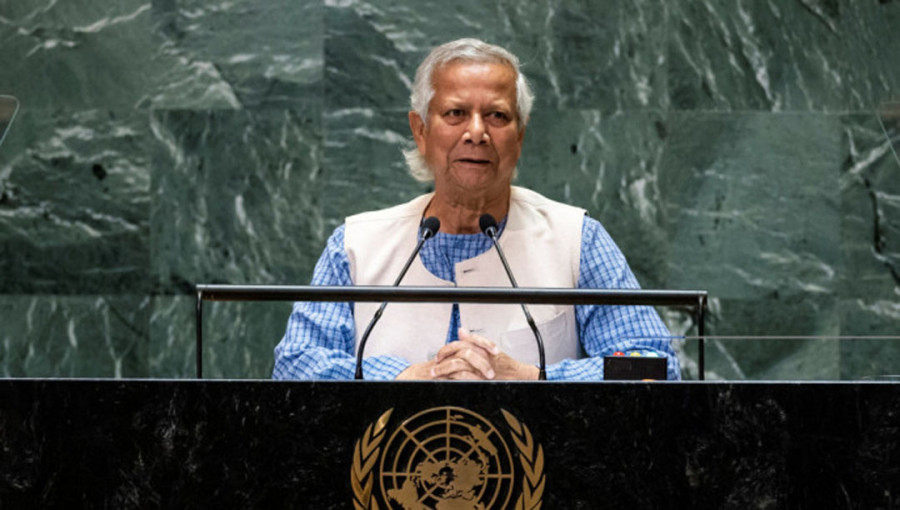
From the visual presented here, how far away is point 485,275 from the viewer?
8.86 ft

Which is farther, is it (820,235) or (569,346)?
(820,235)

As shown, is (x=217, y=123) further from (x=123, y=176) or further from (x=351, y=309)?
(x=351, y=309)

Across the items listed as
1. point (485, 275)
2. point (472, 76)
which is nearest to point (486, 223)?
point (485, 275)

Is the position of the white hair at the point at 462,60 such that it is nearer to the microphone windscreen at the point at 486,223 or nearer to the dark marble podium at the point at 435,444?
the microphone windscreen at the point at 486,223

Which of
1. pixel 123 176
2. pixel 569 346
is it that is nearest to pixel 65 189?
pixel 123 176

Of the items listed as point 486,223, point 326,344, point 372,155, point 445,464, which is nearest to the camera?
point 445,464

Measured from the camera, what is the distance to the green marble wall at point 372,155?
4.09 metres

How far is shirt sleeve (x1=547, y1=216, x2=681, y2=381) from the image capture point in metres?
2.29

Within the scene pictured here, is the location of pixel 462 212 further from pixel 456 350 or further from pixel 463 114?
pixel 456 350

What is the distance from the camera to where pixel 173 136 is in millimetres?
4102

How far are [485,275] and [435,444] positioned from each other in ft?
4.03

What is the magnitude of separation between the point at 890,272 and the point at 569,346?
78.4 inches

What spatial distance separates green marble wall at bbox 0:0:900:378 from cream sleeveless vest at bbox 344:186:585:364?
131 centimetres

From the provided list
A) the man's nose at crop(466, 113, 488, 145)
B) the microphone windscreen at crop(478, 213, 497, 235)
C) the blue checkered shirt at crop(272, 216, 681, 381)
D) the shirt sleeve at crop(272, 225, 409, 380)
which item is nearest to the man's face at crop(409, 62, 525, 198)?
the man's nose at crop(466, 113, 488, 145)
